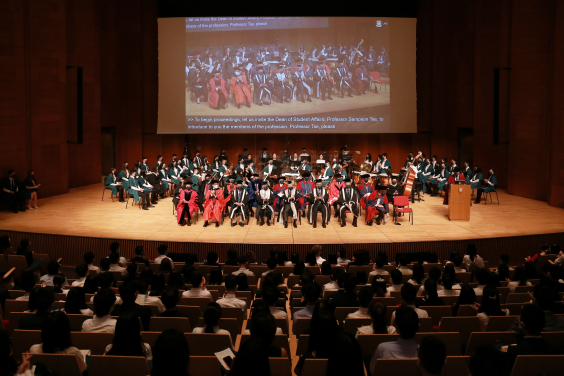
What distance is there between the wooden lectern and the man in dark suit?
8.98 meters

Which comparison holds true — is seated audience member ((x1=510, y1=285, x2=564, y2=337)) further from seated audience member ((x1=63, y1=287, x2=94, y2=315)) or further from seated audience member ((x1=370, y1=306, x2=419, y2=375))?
seated audience member ((x1=63, y1=287, x2=94, y2=315))

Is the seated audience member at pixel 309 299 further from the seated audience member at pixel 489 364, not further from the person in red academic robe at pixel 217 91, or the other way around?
the person in red academic robe at pixel 217 91

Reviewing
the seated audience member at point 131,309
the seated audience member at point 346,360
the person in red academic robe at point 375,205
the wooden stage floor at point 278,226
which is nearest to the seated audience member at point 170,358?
the seated audience member at point 346,360

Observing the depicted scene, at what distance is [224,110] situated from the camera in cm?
1845

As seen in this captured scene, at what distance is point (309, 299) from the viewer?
475 cm

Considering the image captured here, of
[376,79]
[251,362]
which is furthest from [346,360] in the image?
[376,79]

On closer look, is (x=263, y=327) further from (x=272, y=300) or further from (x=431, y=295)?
(x=431, y=295)

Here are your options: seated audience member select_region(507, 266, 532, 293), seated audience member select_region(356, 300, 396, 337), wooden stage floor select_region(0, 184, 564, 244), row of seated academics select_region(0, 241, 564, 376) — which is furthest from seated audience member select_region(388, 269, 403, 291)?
wooden stage floor select_region(0, 184, 564, 244)

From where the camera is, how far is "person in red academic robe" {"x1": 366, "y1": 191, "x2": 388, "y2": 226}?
12.4 meters

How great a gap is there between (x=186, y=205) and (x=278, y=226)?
2104mm

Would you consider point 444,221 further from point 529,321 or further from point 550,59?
point 529,321

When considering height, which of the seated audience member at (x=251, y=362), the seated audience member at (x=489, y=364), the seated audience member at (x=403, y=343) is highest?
the seated audience member at (x=251, y=362)

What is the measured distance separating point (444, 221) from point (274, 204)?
391 cm

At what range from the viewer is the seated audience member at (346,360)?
8.91 ft
